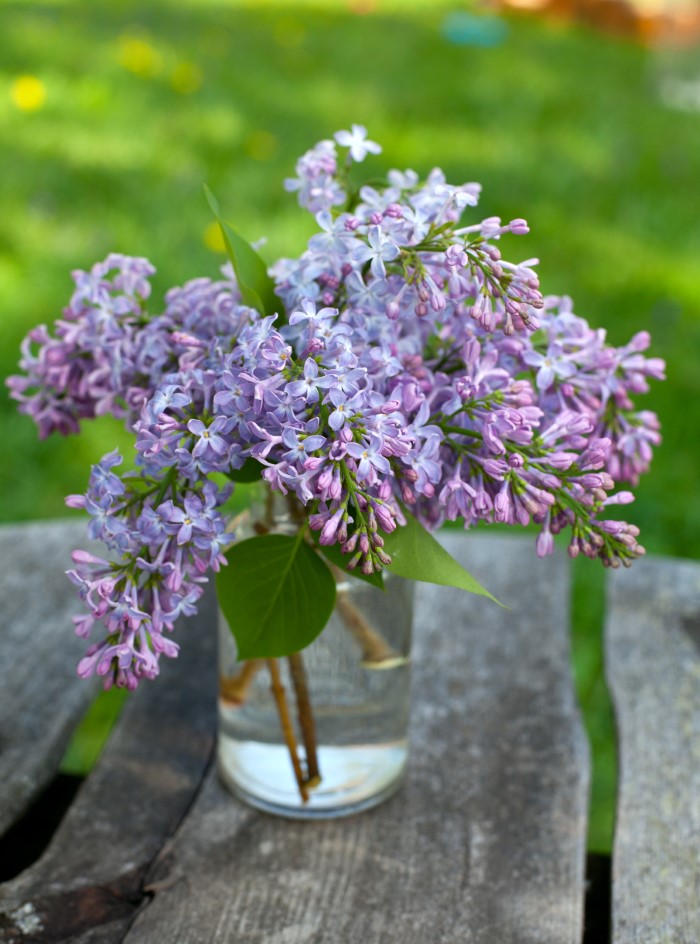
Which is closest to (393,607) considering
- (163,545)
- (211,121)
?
(163,545)

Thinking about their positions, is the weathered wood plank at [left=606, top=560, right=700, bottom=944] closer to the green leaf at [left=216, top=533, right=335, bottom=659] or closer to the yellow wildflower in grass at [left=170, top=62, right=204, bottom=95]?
the green leaf at [left=216, top=533, right=335, bottom=659]

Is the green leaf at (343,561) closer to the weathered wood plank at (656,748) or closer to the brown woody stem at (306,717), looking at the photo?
the brown woody stem at (306,717)

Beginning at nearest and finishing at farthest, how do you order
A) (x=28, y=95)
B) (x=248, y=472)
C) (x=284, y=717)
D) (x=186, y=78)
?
(x=248, y=472) → (x=284, y=717) → (x=28, y=95) → (x=186, y=78)

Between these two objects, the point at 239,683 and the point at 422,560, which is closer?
the point at 422,560

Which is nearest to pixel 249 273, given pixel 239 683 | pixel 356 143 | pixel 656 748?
pixel 356 143

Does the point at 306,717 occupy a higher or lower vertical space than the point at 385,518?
lower

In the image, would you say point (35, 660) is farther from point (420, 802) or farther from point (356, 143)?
point (356, 143)

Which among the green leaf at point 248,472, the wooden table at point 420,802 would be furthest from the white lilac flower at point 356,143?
the wooden table at point 420,802
